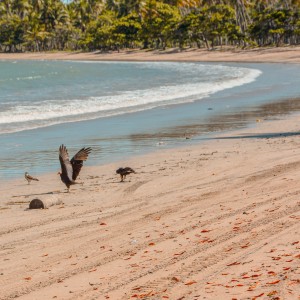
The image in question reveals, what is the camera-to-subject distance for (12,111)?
2972 centimetres

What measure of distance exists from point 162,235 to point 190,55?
95846 millimetres

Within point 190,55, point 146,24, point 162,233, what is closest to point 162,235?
point 162,233

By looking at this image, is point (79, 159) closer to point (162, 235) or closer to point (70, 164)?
point (70, 164)

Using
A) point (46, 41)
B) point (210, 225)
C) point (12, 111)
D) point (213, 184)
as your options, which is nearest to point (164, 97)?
point (12, 111)

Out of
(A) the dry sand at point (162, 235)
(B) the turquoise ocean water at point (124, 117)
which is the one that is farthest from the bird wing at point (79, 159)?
(B) the turquoise ocean water at point (124, 117)

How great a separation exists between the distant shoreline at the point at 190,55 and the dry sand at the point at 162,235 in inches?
2455

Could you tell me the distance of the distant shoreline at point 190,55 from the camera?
82.6 m

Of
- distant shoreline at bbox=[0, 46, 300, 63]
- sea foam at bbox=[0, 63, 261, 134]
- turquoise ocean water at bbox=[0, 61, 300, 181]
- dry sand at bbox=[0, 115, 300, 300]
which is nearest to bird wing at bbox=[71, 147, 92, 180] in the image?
dry sand at bbox=[0, 115, 300, 300]

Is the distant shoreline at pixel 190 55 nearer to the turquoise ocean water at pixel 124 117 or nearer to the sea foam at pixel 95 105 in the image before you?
the sea foam at pixel 95 105

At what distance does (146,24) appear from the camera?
121750 millimetres

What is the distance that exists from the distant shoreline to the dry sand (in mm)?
62352

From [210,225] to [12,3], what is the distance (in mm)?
167046

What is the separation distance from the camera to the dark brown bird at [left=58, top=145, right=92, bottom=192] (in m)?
11.8

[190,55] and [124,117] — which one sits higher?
[190,55]
